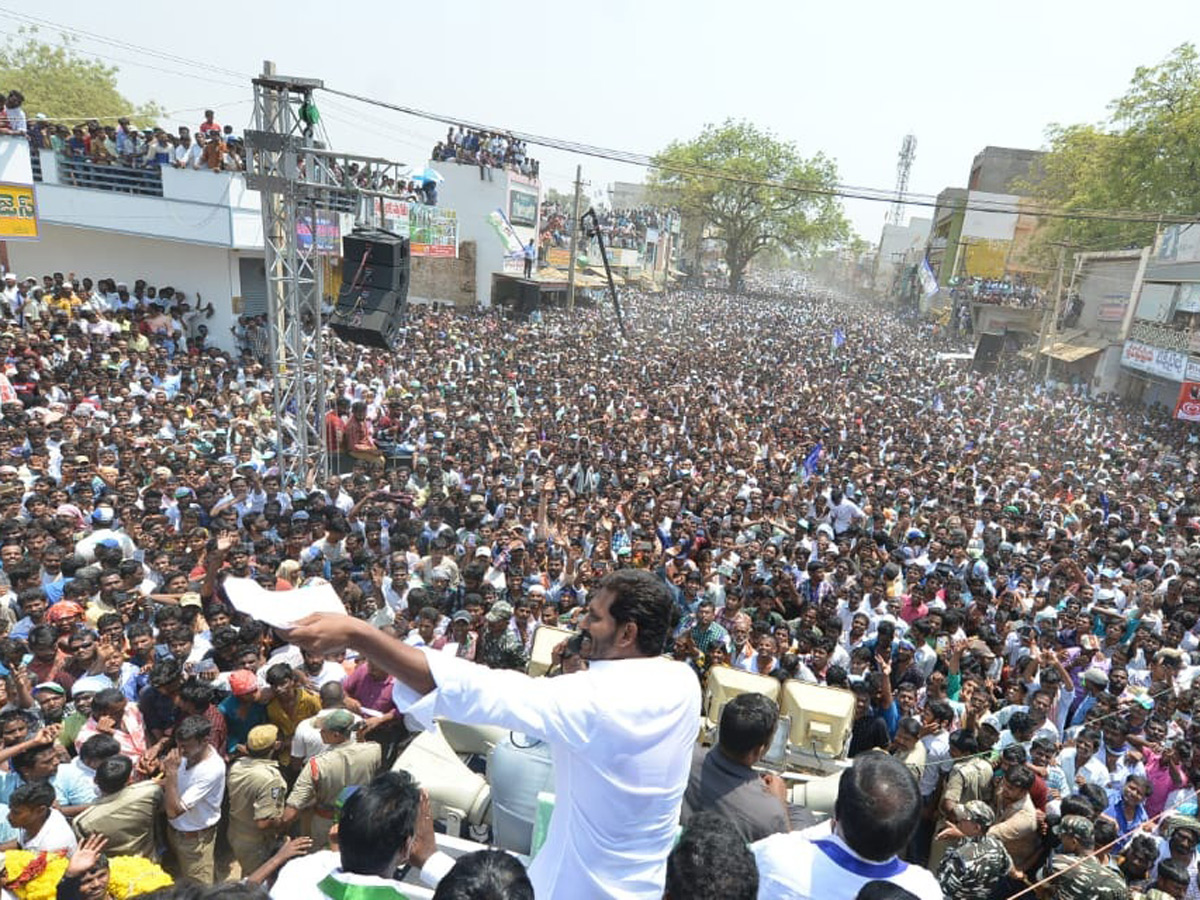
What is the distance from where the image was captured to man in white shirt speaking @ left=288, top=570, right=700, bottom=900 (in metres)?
1.32

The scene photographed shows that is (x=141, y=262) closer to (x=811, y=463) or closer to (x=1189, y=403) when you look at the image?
(x=811, y=463)

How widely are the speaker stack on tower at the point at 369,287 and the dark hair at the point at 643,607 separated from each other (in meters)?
7.86

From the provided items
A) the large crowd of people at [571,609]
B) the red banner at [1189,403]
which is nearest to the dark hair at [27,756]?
the large crowd of people at [571,609]

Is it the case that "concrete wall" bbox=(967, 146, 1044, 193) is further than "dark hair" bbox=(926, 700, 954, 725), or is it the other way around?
"concrete wall" bbox=(967, 146, 1044, 193)

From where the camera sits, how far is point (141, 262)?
15.8 meters

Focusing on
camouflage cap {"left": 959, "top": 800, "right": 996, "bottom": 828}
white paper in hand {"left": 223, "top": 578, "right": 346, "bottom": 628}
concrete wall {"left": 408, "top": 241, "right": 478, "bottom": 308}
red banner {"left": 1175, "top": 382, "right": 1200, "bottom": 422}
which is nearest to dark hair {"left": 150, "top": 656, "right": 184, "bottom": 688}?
white paper in hand {"left": 223, "top": 578, "right": 346, "bottom": 628}

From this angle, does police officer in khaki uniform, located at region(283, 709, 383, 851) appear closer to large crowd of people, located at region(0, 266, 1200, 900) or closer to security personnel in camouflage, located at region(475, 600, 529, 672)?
large crowd of people, located at region(0, 266, 1200, 900)

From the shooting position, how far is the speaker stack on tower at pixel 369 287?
882cm

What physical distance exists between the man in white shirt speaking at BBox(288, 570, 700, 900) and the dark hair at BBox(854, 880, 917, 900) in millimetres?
456

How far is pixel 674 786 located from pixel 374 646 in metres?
0.75

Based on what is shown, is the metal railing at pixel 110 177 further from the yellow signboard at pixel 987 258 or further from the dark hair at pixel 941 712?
the yellow signboard at pixel 987 258

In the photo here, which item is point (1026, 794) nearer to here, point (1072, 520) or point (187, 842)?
point (187, 842)

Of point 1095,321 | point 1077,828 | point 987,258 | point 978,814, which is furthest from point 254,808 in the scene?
point 987,258

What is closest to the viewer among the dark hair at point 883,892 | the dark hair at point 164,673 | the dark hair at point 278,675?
the dark hair at point 883,892
